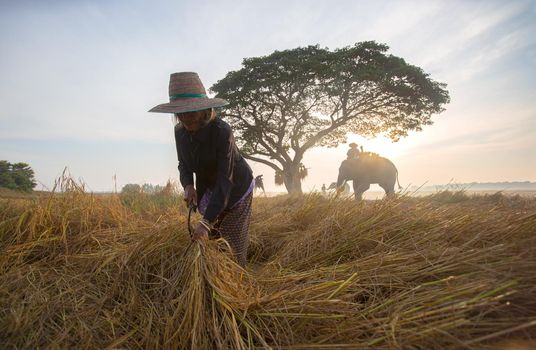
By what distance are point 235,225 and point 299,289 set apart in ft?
2.83

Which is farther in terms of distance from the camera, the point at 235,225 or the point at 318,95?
the point at 318,95

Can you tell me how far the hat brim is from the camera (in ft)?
5.87

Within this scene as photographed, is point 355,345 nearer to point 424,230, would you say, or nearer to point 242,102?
point 424,230

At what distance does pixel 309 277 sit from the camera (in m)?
1.74

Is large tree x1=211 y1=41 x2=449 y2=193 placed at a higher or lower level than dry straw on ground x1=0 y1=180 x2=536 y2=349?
higher

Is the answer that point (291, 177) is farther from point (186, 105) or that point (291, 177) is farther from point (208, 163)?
point (186, 105)

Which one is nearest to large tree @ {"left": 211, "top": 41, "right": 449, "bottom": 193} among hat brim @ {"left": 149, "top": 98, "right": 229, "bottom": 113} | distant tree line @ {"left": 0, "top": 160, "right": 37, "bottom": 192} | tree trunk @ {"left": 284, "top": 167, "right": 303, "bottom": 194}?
tree trunk @ {"left": 284, "top": 167, "right": 303, "bottom": 194}

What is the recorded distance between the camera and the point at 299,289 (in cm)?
148

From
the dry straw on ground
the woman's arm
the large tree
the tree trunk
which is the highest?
the large tree

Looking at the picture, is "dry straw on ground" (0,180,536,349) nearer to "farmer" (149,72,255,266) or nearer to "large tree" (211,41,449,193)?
"farmer" (149,72,255,266)

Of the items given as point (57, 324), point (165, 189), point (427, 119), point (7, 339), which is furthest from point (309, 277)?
point (427, 119)

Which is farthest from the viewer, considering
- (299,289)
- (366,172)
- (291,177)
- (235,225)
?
(291,177)

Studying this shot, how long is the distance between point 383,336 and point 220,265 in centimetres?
74

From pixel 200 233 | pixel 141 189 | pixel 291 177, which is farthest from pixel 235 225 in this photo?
pixel 291 177
